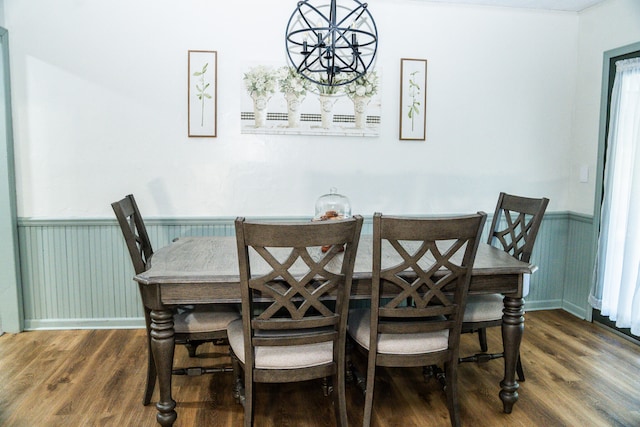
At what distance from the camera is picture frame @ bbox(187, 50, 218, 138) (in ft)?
10.9

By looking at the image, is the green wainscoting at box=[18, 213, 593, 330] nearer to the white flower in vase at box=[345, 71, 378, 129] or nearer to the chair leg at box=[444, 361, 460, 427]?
the white flower in vase at box=[345, 71, 378, 129]

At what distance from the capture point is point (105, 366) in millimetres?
2812

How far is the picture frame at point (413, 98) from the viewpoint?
139 inches

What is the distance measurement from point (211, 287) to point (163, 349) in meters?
0.35

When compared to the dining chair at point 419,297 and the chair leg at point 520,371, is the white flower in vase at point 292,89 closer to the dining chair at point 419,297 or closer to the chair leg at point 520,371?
the dining chair at point 419,297

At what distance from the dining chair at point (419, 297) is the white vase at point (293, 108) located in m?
1.63

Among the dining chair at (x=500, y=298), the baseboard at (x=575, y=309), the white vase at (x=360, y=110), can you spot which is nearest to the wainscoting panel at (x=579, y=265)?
the baseboard at (x=575, y=309)

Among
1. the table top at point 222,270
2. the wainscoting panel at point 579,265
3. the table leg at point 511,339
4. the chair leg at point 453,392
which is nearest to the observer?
the table top at point 222,270

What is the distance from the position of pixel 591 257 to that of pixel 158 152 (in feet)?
10.7

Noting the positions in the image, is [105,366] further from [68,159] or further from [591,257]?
[591,257]

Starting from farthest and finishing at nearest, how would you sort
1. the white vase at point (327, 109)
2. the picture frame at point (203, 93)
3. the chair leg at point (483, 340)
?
the white vase at point (327, 109)
the picture frame at point (203, 93)
the chair leg at point (483, 340)

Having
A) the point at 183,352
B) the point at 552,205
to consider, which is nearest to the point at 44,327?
the point at 183,352

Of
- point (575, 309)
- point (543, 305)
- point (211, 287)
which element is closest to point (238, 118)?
point (211, 287)

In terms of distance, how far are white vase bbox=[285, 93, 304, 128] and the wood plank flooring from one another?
1617 millimetres
